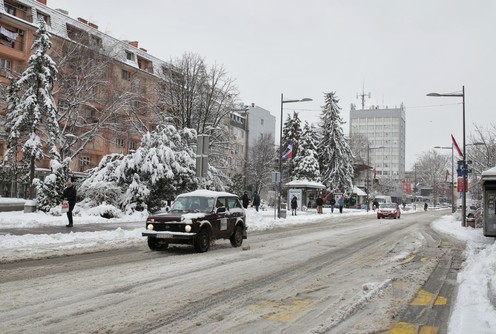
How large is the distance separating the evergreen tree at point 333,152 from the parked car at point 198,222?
5269 centimetres

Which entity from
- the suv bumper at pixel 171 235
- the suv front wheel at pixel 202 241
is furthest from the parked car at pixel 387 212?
the suv bumper at pixel 171 235

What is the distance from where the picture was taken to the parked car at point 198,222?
12468 millimetres

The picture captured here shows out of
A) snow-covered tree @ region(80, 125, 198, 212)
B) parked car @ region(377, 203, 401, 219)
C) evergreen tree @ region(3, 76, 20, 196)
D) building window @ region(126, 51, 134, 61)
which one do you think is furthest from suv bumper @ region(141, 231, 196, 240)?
building window @ region(126, 51, 134, 61)

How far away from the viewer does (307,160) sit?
66250mm

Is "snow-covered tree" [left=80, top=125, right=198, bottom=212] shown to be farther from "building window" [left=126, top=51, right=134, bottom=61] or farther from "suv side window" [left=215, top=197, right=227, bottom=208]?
"building window" [left=126, top=51, right=134, bottom=61]

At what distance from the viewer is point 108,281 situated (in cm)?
813

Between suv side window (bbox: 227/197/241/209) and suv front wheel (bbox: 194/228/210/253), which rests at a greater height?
suv side window (bbox: 227/197/241/209)

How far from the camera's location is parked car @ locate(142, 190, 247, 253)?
40.9 feet

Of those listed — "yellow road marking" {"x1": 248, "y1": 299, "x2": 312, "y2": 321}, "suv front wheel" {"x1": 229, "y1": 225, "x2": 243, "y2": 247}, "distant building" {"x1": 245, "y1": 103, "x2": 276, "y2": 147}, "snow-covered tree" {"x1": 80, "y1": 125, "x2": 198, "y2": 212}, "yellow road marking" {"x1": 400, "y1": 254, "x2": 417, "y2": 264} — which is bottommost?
"yellow road marking" {"x1": 400, "y1": 254, "x2": 417, "y2": 264}

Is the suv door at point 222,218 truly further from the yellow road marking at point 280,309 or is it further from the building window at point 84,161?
the building window at point 84,161

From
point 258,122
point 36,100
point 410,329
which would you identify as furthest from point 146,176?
point 258,122

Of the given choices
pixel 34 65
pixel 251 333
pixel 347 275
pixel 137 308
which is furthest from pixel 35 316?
pixel 34 65

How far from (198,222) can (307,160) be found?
179ft

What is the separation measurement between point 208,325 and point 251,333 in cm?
58
